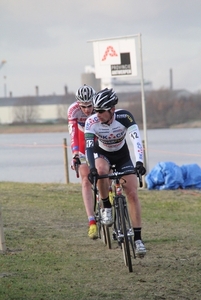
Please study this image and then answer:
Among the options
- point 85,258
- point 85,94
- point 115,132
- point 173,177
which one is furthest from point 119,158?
point 173,177

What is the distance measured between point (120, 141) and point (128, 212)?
825mm

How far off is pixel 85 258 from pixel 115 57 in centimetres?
1064

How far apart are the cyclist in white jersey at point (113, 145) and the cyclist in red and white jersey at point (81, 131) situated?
43.4 inches

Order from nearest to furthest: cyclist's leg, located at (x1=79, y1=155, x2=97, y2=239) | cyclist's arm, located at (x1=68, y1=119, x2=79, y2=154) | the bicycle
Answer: the bicycle → cyclist's leg, located at (x1=79, y1=155, x2=97, y2=239) → cyclist's arm, located at (x1=68, y1=119, x2=79, y2=154)

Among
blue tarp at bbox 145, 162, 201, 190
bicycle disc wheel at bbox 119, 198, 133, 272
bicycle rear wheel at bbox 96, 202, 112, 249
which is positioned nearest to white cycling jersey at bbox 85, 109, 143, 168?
bicycle disc wheel at bbox 119, 198, 133, 272

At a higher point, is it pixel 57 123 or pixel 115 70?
pixel 115 70

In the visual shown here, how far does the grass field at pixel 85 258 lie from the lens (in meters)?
6.86

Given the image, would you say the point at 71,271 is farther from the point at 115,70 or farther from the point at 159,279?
the point at 115,70

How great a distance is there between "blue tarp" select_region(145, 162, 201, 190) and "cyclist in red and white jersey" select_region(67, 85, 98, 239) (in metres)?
7.91

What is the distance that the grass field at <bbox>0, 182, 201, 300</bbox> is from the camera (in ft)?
22.5

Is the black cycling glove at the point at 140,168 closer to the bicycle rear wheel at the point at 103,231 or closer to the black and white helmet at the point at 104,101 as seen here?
the black and white helmet at the point at 104,101

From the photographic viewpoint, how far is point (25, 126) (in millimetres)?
62250

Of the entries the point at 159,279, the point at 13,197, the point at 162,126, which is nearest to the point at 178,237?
the point at 159,279

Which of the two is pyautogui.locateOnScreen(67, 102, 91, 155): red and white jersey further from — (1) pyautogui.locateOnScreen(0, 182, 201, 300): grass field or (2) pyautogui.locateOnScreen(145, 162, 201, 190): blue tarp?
(2) pyautogui.locateOnScreen(145, 162, 201, 190): blue tarp
